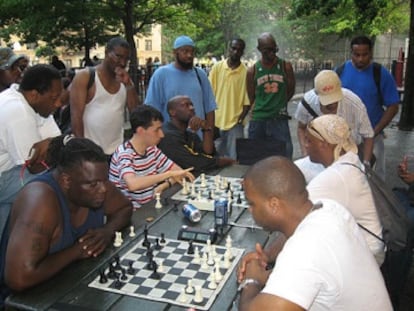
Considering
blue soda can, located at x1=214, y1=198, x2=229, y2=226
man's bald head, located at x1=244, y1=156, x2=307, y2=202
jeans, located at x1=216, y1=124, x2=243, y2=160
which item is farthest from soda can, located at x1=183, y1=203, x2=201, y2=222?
jeans, located at x1=216, y1=124, x2=243, y2=160

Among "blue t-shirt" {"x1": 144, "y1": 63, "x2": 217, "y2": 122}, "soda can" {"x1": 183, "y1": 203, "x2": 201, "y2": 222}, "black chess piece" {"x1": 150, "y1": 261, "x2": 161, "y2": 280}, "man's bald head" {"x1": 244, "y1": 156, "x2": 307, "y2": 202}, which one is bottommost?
"black chess piece" {"x1": 150, "y1": 261, "x2": 161, "y2": 280}

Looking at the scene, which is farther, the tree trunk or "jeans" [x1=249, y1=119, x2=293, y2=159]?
the tree trunk

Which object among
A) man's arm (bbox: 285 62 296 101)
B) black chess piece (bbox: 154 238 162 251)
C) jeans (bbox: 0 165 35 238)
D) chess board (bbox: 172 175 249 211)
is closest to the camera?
black chess piece (bbox: 154 238 162 251)

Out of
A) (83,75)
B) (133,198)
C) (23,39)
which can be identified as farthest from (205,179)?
(23,39)

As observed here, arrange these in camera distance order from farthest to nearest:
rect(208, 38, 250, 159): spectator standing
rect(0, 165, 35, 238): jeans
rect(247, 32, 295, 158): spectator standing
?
rect(208, 38, 250, 159): spectator standing → rect(247, 32, 295, 158): spectator standing → rect(0, 165, 35, 238): jeans

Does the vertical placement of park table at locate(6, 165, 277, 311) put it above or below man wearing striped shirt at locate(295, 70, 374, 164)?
below

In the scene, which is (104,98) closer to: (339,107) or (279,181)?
(339,107)

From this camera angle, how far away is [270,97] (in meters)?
5.36

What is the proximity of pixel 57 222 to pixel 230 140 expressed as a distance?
3.67 meters

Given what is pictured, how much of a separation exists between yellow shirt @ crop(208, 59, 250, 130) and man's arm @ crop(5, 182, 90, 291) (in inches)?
143

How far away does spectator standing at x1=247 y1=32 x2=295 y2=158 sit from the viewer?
5.34 metres

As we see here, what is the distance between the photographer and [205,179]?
13.1ft

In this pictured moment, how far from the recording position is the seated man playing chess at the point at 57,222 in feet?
7.16

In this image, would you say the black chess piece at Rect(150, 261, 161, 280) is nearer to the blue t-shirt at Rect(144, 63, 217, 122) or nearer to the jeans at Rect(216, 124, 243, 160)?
the blue t-shirt at Rect(144, 63, 217, 122)
